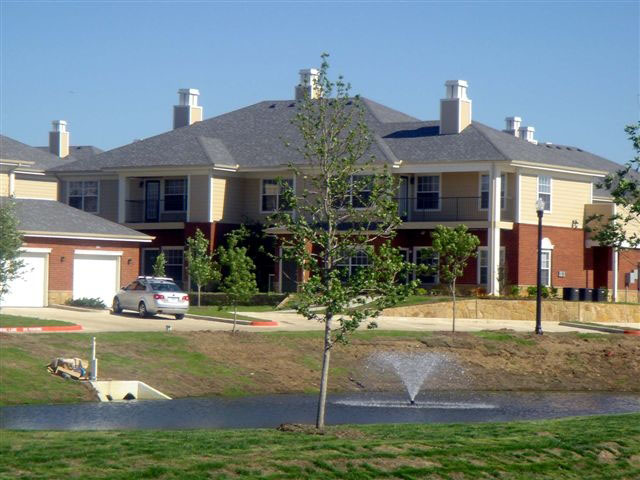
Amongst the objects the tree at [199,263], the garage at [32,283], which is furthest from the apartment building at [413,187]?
the garage at [32,283]

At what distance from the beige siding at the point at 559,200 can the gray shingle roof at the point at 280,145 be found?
1.00m

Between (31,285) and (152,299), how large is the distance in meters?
6.44

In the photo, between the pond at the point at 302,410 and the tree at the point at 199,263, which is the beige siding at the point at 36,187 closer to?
the tree at the point at 199,263

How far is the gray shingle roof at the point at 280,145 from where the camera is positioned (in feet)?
192

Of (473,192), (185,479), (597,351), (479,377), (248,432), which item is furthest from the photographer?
(473,192)

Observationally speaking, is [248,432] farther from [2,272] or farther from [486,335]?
[486,335]

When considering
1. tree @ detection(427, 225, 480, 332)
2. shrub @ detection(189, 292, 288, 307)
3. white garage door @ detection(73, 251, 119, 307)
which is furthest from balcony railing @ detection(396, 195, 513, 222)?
white garage door @ detection(73, 251, 119, 307)

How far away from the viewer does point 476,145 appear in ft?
192

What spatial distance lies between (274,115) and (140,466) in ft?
173

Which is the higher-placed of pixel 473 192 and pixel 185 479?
pixel 473 192

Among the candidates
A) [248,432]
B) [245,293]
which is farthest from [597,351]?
[248,432]

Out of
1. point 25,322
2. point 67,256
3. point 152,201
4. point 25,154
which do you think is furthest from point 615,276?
point 25,322

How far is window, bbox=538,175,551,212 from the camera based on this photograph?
59.0 meters

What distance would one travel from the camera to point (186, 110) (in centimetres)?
7106
